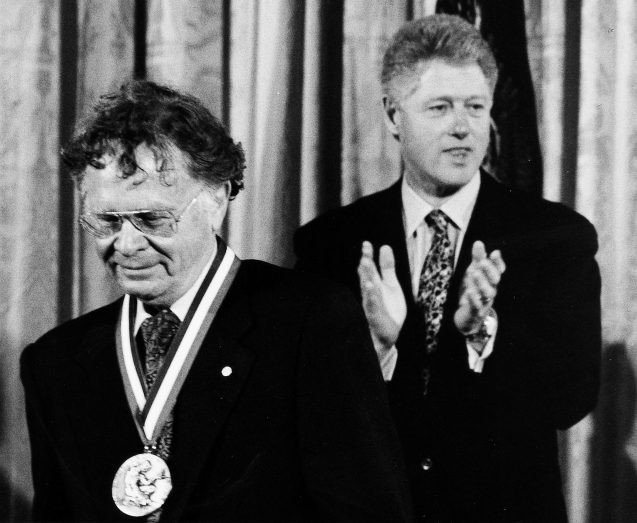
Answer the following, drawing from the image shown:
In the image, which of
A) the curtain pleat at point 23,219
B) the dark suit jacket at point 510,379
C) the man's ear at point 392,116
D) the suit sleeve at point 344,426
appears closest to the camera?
the suit sleeve at point 344,426

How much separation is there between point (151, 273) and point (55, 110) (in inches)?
34.6

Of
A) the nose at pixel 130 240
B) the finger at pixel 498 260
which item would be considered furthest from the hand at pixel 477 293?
the nose at pixel 130 240

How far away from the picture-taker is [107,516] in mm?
1932

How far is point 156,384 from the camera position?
Result: 6.46 feet

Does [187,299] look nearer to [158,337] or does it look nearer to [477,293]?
[158,337]

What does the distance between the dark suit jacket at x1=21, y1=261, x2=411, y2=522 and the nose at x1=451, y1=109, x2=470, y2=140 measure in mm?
625

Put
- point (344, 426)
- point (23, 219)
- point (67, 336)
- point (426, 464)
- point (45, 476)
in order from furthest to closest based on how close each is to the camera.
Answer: point (23, 219), point (426, 464), point (67, 336), point (45, 476), point (344, 426)

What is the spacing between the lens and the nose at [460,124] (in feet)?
7.87

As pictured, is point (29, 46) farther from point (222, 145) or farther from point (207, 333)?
point (207, 333)

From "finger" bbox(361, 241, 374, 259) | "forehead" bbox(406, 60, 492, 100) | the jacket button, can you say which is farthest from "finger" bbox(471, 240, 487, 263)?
the jacket button

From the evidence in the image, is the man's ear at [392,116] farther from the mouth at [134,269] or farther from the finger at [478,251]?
the mouth at [134,269]

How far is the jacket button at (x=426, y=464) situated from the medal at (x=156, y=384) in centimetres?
72

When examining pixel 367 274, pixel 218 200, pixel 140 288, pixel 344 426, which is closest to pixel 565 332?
pixel 367 274

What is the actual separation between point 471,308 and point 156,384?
83 centimetres
